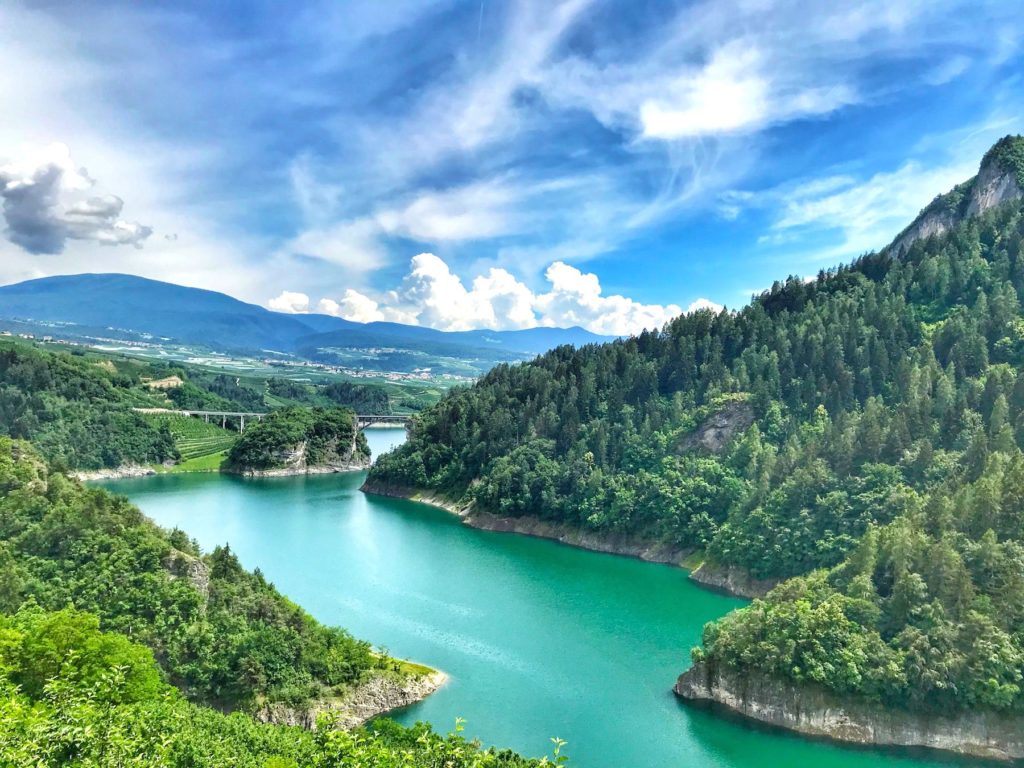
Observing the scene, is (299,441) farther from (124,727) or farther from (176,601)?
(124,727)

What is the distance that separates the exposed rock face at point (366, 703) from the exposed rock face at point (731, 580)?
22.9m

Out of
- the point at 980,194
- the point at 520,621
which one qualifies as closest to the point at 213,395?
the point at 520,621

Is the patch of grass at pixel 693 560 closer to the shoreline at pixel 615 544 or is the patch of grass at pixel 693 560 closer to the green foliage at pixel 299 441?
the shoreline at pixel 615 544

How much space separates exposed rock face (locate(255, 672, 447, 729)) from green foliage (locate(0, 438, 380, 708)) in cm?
46

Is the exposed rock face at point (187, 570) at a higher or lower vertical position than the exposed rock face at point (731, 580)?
higher

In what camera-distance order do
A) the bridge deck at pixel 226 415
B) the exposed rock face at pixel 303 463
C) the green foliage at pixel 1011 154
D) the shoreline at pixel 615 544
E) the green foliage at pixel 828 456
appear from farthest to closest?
the bridge deck at pixel 226 415
the exposed rock face at pixel 303 463
the green foliage at pixel 1011 154
the shoreline at pixel 615 544
the green foliage at pixel 828 456

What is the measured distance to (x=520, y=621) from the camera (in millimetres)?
41188

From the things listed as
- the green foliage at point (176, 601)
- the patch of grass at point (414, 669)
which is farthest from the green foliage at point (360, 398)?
the patch of grass at point (414, 669)

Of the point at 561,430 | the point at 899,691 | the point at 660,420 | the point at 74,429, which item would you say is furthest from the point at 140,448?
the point at 899,691

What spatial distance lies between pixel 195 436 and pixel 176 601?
103 meters

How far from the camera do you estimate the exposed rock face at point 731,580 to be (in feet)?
149

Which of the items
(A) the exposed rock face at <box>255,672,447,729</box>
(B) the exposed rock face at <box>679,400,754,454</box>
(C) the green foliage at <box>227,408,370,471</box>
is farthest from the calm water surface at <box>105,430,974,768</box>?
(C) the green foliage at <box>227,408,370,471</box>

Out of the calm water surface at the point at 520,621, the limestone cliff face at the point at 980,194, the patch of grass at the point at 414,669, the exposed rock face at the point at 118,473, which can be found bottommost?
the exposed rock face at the point at 118,473

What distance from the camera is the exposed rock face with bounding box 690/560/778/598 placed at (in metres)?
45.5
